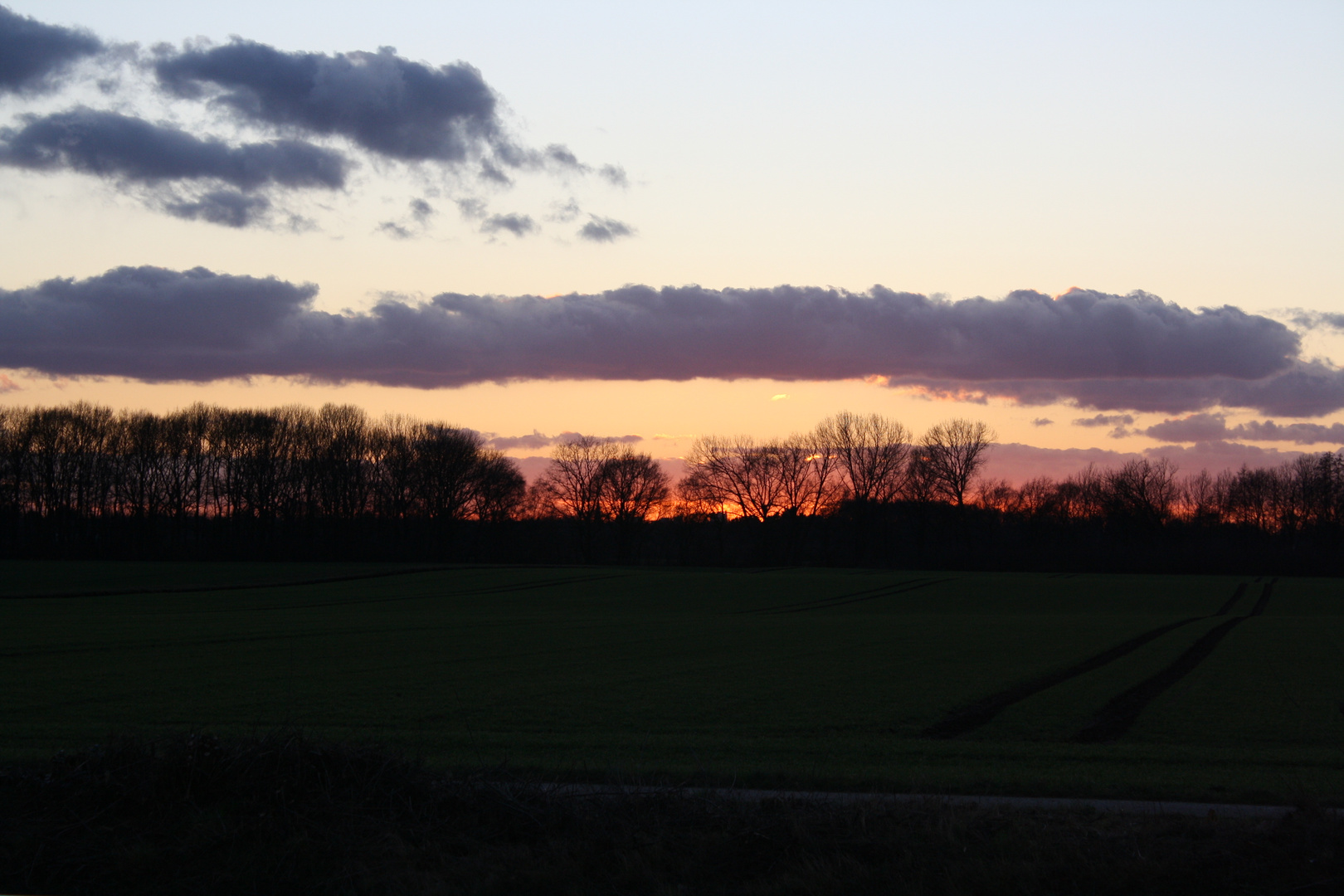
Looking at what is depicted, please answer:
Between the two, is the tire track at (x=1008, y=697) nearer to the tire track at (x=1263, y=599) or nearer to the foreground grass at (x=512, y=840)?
the foreground grass at (x=512, y=840)

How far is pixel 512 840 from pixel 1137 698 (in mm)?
15926

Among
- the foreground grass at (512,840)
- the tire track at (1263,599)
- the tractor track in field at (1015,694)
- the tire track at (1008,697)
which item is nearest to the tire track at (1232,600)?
the tire track at (1263,599)

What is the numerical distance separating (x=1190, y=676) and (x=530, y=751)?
17679mm

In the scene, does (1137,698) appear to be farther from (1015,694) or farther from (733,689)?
(733,689)

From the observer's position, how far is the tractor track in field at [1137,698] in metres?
15.0

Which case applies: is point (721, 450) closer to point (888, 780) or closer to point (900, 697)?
point (900, 697)

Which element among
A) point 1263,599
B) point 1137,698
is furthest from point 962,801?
point 1263,599

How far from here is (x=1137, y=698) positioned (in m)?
18.8

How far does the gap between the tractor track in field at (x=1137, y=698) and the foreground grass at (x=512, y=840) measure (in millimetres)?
A: 8001

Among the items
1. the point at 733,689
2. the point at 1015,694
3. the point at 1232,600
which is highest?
the point at 1015,694

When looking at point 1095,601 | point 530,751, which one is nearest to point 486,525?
point 1095,601

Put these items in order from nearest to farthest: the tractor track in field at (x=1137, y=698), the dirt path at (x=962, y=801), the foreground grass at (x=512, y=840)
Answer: the foreground grass at (x=512, y=840)
the dirt path at (x=962, y=801)
the tractor track in field at (x=1137, y=698)

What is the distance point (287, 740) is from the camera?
833 centimetres

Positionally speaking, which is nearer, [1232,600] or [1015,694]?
[1015,694]
